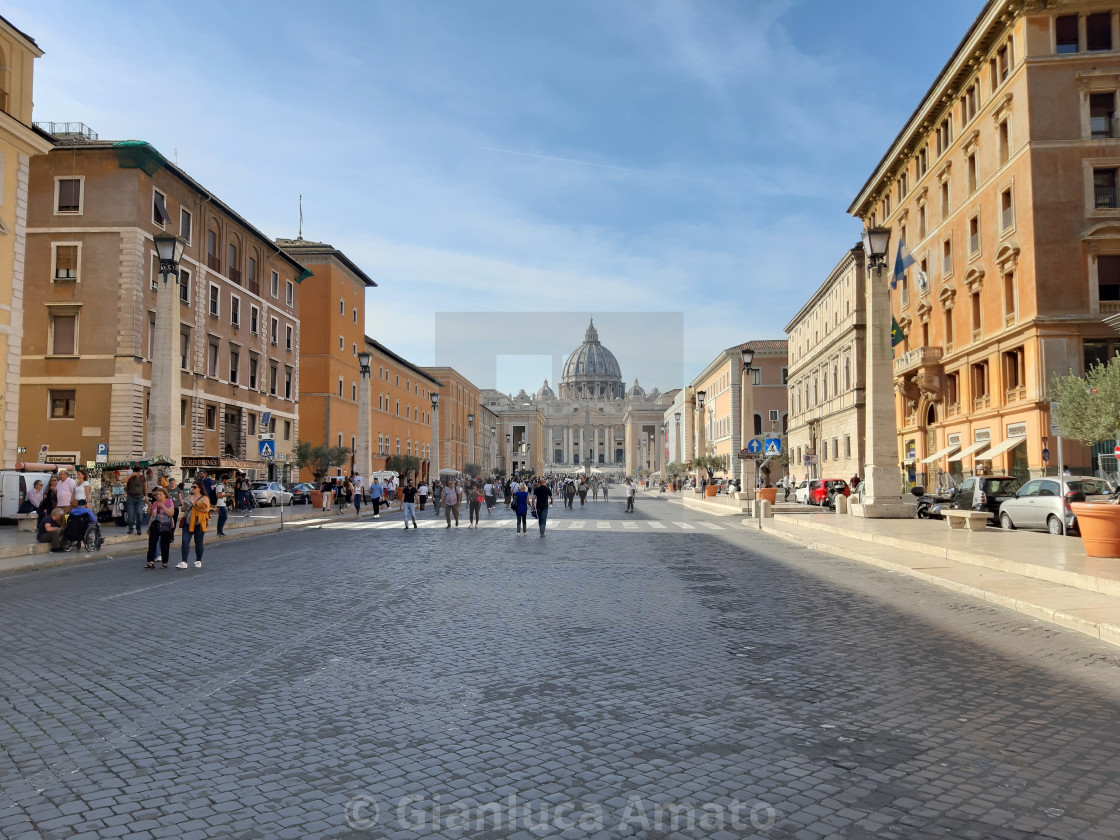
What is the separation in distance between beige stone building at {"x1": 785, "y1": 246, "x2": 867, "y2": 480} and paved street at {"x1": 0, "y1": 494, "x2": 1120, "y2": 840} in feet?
105

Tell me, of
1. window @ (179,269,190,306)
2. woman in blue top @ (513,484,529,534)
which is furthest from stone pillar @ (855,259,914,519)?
window @ (179,269,190,306)

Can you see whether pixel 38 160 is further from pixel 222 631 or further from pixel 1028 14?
pixel 1028 14

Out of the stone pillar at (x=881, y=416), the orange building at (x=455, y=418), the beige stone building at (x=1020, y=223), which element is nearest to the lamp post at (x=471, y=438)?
the orange building at (x=455, y=418)

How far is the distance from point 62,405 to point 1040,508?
33.5 metres

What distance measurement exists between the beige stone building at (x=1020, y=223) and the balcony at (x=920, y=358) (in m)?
0.09

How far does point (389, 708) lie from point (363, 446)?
38.3 m

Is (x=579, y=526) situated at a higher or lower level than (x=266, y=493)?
lower

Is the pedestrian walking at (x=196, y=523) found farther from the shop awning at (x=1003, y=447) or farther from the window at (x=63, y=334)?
the shop awning at (x=1003, y=447)

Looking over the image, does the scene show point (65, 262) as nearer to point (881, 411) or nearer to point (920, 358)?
point (881, 411)

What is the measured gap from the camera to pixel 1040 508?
64.7ft

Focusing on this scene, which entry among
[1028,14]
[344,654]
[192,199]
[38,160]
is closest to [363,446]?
[192,199]

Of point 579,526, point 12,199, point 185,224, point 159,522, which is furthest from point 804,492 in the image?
point 12,199

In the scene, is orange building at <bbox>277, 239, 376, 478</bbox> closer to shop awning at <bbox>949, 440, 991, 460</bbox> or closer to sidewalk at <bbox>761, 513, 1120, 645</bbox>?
shop awning at <bbox>949, 440, 991, 460</bbox>

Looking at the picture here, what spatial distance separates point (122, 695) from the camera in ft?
19.7
